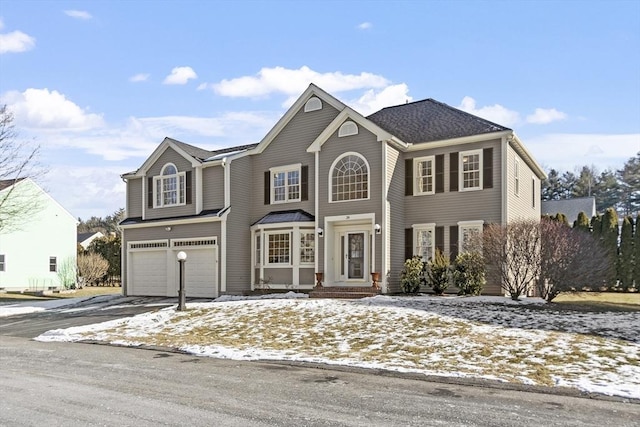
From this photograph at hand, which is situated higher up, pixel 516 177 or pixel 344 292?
pixel 516 177

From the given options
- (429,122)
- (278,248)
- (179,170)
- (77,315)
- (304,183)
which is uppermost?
(429,122)

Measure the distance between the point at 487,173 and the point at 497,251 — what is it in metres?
3.53

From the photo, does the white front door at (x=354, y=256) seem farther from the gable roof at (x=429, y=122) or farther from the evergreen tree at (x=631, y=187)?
the evergreen tree at (x=631, y=187)

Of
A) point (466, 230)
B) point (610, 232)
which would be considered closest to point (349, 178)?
point (466, 230)

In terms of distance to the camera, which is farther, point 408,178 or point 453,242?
point 408,178

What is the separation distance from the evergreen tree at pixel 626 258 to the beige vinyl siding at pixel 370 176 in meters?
14.2

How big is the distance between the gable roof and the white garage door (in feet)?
34.8

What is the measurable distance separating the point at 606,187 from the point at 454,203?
4824 cm

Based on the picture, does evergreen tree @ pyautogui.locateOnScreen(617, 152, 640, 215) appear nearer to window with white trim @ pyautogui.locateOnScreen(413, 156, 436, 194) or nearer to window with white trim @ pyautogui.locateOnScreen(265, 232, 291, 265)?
window with white trim @ pyautogui.locateOnScreen(413, 156, 436, 194)

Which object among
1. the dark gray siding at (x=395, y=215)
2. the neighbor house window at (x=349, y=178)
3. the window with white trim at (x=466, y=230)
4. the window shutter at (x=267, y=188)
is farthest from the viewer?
the window shutter at (x=267, y=188)

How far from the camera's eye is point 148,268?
2458 cm

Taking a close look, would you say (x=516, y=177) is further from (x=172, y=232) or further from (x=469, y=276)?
(x=172, y=232)

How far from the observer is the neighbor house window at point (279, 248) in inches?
845

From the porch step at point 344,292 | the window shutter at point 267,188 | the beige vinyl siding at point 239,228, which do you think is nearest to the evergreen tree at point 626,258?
the porch step at point 344,292
